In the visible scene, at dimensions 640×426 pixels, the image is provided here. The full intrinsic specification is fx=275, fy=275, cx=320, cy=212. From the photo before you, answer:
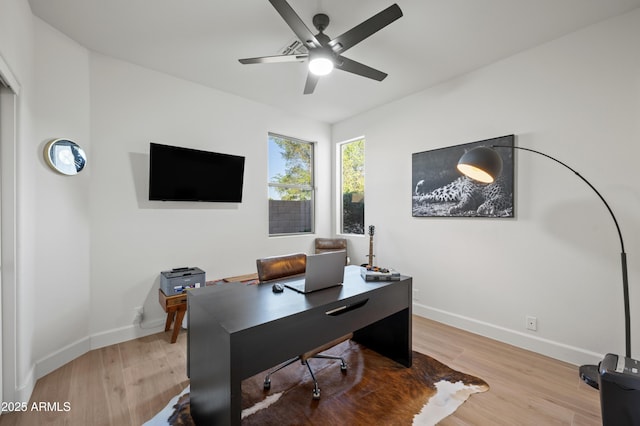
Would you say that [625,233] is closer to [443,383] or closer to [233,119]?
[443,383]

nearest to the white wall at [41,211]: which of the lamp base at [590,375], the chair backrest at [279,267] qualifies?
the chair backrest at [279,267]

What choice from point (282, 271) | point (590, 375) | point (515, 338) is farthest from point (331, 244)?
point (590, 375)

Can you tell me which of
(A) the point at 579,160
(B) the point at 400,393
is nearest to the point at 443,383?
(B) the point at 400,393

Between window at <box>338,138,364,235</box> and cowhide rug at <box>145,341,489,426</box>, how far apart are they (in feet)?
7.62

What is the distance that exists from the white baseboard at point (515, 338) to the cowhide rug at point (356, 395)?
2.92 ft

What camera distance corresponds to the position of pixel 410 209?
3561 millimetres

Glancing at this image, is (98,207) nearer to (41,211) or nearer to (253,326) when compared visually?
(41,211)

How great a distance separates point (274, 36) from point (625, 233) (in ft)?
10.7

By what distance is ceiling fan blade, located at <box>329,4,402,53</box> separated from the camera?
1.66 m

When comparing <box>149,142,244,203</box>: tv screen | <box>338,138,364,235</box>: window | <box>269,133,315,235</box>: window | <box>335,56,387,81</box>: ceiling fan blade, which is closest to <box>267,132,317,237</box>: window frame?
<box>269,133,315,235</box>: window

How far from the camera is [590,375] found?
211 cm

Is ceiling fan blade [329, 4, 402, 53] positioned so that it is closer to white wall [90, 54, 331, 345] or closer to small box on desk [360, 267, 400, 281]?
small box on desk [360, 267, 400, 281]

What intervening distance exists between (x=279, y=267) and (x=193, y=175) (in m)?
1.65

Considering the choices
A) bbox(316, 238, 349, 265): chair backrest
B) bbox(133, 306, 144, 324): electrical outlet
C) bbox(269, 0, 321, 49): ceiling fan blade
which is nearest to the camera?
bbox(269, 0, 321, 49): ceiling fan blade
